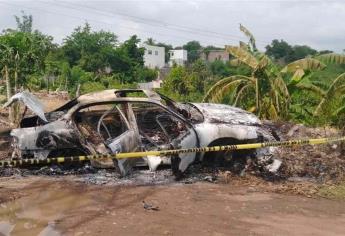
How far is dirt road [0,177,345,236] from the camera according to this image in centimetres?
608

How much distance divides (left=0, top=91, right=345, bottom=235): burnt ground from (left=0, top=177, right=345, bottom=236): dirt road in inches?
0.5

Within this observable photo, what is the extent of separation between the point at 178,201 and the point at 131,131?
6.22ft

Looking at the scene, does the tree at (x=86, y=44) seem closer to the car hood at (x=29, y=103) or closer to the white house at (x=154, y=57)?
the white house at (x=154, y=57)

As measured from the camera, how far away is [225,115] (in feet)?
31.1

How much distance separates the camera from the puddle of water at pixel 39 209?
19.9 ft

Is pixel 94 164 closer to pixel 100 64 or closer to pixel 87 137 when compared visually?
pixel 87 137

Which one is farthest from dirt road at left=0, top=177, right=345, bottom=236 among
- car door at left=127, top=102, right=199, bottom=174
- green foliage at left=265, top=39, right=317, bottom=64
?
green foliage at left=265, top=39, right=317, bottom=64

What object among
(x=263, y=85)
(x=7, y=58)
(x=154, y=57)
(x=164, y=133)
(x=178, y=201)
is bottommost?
(x=178, y=201)

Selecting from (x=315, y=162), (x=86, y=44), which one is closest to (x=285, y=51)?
(x=86, y=44)

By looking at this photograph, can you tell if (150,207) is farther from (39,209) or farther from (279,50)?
(279,50)

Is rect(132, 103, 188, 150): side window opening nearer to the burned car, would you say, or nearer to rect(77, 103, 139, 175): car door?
the burned car

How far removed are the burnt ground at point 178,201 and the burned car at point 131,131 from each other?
16.2 inches

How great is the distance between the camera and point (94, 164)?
9070mm

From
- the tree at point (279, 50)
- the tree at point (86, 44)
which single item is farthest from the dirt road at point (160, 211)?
the tree at point (279, 50)
